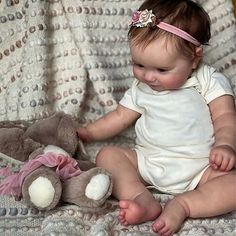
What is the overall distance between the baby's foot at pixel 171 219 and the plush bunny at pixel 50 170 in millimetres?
108

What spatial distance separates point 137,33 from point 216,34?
0.34 metres

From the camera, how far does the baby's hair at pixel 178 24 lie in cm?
120

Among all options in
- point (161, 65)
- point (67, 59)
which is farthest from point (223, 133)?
point (67, 59)

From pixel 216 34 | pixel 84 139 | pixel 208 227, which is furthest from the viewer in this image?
pixel 216 34

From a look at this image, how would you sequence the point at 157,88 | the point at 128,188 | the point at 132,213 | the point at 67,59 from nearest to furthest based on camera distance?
the point at 132,213 < the point at 128,188 < the point at 157,88 < the point at 67,59

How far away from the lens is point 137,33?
1217 mm

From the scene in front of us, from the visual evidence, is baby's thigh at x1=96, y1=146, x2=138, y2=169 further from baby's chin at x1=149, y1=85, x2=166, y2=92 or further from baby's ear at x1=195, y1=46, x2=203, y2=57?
baby's ear at x1=195, y1=46, x2=203, y2=57

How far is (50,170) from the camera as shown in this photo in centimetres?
108

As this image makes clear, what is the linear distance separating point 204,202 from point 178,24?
36 cm

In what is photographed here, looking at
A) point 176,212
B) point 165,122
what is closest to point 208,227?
point 176,212

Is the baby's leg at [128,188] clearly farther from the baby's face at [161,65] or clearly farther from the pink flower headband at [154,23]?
the pink flower headband at [154,23]

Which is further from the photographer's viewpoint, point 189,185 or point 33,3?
point 33,3

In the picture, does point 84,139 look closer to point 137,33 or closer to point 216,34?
point 137,33

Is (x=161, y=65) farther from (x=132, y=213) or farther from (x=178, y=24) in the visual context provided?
(x=132, y=213)
